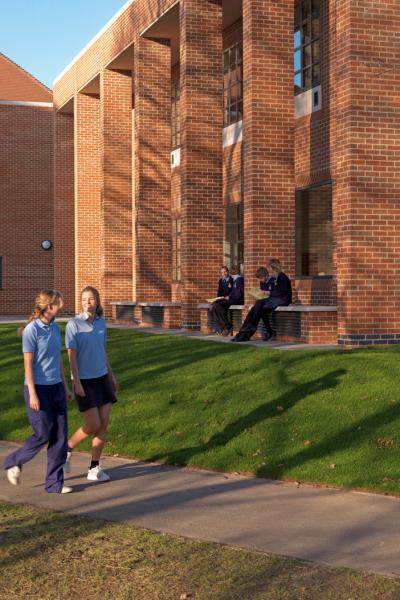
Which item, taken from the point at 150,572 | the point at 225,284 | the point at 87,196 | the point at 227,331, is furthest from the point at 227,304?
the point at 87,196

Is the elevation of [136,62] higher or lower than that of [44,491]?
higher

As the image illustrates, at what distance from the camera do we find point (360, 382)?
1273 centimetres

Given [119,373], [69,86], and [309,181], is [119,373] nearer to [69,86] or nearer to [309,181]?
[309,181]

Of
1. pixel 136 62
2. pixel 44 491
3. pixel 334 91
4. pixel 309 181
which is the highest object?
pixel 136 62

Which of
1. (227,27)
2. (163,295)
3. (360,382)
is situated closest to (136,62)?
(227,27)

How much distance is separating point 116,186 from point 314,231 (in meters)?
12.1

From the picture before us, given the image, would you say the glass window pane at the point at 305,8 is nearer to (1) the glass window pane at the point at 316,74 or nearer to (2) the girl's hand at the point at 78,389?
(1) the glass window pane at the point at 316,74

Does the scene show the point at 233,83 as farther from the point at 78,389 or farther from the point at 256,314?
the point at 78,389

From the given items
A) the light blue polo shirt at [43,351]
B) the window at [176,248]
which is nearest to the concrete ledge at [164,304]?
the window at [176,248]

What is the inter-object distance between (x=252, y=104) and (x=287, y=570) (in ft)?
51.9

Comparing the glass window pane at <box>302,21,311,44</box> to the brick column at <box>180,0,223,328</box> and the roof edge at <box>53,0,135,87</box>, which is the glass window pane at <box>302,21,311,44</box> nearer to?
the brick column at <box>180,0,223,328</box>

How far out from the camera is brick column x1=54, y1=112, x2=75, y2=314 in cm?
4209

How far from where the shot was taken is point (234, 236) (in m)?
27.6

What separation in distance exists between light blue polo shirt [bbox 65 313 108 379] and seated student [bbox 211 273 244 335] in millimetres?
12821
